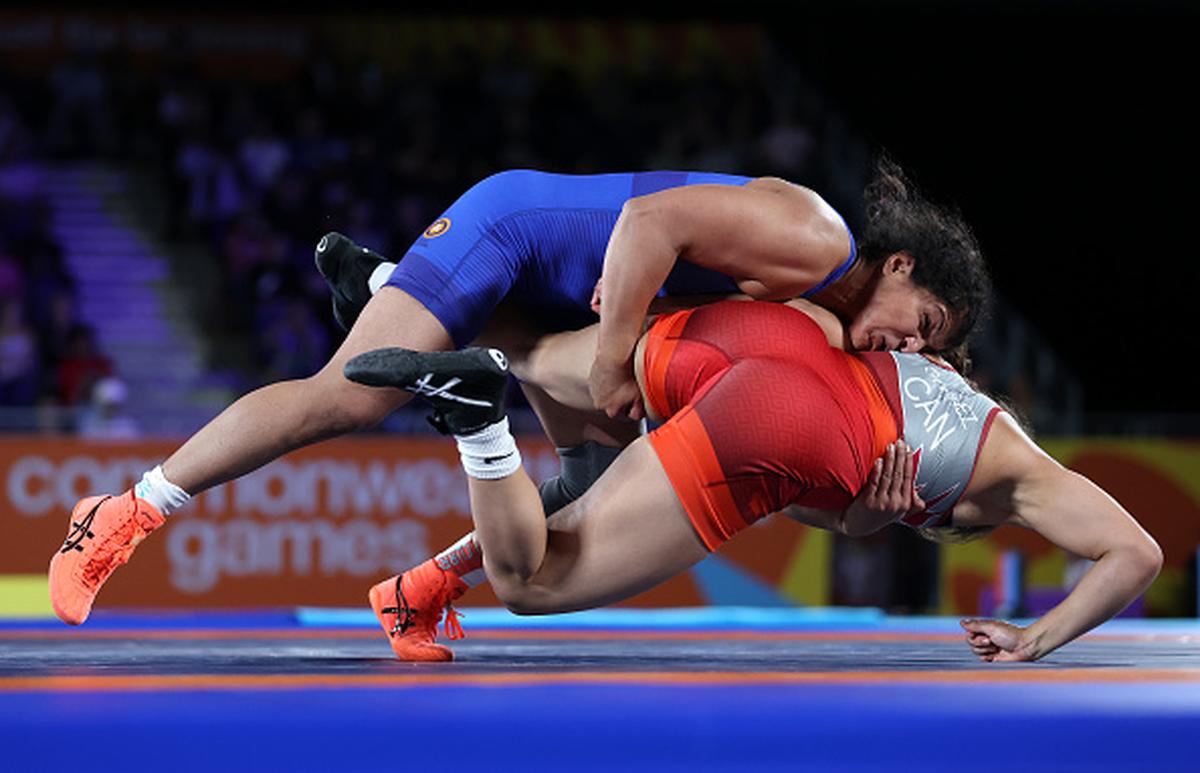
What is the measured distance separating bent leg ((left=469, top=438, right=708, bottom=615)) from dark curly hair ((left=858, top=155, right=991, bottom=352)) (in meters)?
0.73

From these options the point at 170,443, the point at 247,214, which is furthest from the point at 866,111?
the point at 170,443

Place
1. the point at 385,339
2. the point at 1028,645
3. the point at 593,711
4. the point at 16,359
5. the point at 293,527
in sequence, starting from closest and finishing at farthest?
the point at 593,711, the point at 1028,645, the point at 385,339, the point at 293,527, the point at 16,359

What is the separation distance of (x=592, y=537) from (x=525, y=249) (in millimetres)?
690

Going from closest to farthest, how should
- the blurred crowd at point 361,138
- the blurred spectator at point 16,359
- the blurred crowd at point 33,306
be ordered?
the blurred spectator at point 16,359
the blurred crowd at point 33,306
the blurred crowd at point 361,138

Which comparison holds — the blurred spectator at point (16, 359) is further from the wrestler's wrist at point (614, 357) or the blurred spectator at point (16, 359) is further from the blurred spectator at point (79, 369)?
the wrestler's wrist at point (614, 357)

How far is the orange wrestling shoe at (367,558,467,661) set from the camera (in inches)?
114

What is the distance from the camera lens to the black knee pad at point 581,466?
126 inches

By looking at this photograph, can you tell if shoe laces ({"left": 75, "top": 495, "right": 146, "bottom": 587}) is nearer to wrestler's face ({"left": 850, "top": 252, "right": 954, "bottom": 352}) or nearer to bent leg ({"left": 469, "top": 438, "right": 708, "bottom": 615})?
bent leg ({"left": 469, "top": 438, "right": 708, "bottom": 615})

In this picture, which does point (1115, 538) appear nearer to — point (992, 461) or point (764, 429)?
point (992, 461)

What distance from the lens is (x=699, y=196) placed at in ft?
8.96

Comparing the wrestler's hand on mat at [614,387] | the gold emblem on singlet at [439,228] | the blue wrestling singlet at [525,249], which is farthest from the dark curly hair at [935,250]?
the gold emblem on singlet at [439,228]

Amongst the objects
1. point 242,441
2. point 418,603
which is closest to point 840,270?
point 418,603

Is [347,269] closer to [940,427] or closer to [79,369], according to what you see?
[940,427]

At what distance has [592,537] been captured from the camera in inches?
99.9
